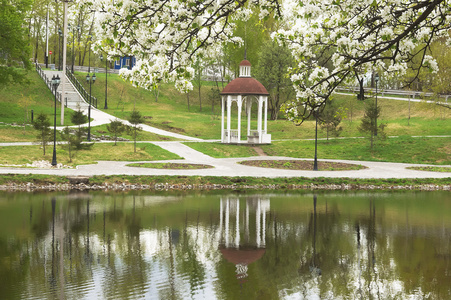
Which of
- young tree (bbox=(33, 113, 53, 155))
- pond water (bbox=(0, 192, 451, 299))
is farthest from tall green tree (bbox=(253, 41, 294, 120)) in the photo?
pond water (bbox=(0, 192, 451, 299))

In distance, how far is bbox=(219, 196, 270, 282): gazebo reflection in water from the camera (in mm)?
11953

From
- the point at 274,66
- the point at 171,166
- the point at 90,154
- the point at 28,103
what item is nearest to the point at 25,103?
the point at 28,103

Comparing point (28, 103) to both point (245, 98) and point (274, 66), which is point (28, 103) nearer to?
point (245, 98)

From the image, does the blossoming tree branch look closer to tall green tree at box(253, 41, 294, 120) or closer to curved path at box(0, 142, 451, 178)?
curved path at box(0, 142, 451, 178)

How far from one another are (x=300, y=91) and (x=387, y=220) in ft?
30.8

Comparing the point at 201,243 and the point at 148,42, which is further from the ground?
the point at 148,42

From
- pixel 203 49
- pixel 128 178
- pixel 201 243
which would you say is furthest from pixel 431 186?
pixel 203 49

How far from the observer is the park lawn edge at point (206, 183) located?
75.4 feet

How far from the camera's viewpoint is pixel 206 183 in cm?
2470

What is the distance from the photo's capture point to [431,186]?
26.2m

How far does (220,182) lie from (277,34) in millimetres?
16233

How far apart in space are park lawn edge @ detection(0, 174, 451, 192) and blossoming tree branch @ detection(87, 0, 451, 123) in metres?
15.7

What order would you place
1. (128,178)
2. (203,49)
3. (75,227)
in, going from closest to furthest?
(203,49) < (75,227) < (128,178)

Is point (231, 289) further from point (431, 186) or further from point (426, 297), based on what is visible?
point (431, 186)
